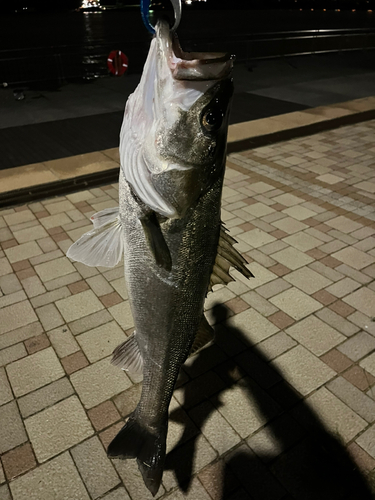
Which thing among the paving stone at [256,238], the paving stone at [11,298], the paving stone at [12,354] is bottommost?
the paving stone at [11,298]

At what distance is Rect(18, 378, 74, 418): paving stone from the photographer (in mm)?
3171

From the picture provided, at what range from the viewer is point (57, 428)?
9.91 ft

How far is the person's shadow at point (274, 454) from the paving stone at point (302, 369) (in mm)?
70

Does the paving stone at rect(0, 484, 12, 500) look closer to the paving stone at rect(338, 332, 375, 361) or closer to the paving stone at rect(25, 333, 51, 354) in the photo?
the paving stone at rect(25, 333, 51, 354)

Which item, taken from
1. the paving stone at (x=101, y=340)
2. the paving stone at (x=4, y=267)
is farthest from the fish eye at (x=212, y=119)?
the paving stone at (x=4, y=267)

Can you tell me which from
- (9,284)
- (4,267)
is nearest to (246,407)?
(9,284)

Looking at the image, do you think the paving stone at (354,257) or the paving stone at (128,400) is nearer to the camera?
the paving stone at (128,400)

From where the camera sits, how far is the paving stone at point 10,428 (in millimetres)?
2920

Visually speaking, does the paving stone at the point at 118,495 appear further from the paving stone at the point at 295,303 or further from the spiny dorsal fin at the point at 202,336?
the paving stone at the point at 295,303

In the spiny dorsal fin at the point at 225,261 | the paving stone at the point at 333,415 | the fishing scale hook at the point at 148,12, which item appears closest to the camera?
the fishing scale hook at the point at 148,12

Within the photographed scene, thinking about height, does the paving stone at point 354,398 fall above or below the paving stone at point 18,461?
above

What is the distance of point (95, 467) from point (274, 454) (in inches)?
51.6

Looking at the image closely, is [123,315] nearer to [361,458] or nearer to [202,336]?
[202,336]

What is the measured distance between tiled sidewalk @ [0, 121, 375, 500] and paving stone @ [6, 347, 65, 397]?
1cm
